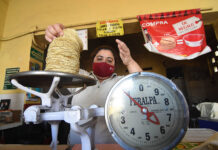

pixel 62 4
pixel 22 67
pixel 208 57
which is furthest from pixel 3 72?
pixel 208 57

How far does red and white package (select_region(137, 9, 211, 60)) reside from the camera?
4.37ft

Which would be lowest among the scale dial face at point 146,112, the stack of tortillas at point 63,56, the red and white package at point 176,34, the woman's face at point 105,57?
the scale dial face at point 146,112

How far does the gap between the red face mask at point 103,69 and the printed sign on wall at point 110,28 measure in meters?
0.53

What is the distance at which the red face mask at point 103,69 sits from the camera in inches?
46.1

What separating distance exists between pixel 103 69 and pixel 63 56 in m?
0.62

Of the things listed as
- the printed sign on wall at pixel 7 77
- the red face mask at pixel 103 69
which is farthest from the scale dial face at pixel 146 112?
the printed sign on wall at pixel 7 77

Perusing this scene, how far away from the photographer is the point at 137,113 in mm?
503

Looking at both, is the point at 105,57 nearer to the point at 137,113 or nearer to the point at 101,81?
the point at 101,81

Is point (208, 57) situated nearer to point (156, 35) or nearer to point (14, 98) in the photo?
point (156, 35)

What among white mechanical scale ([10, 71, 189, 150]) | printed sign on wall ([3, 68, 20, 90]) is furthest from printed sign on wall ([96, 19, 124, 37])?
printed sign on wall ([3, 68, 20, 90])

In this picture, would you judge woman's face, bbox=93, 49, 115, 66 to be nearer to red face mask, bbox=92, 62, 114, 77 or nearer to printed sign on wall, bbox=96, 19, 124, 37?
red face mask, bbox=92, 62, 114, 77

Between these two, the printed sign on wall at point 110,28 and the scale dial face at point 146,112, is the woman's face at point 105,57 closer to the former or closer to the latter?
the printed sign on wall at point 110,28

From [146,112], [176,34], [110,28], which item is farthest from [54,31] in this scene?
[176,34]

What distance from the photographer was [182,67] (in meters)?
4.55
